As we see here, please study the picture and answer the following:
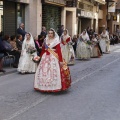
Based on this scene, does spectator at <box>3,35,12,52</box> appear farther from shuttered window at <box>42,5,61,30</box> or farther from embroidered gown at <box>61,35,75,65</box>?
shuttered window at <box>42,5,61,30</box>

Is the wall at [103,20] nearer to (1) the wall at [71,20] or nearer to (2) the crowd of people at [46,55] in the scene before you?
(1) the wall at [71,20]

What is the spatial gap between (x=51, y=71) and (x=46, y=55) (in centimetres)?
44

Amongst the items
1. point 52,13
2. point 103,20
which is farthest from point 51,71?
point 103,20

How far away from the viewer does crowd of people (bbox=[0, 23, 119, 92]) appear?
8.29m

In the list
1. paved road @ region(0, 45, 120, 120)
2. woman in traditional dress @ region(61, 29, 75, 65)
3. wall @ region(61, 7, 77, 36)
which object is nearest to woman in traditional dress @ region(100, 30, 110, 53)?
wall @ region(61, 7, 77, 36)

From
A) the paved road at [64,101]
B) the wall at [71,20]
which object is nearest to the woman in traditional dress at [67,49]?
the paved road at [64,101]

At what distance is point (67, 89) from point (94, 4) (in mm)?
30580

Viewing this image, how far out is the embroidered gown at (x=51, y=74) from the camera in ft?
27.1

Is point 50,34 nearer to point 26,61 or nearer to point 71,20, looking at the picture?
point 26,61

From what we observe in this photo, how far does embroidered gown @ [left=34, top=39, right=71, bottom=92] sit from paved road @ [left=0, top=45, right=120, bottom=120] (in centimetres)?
20

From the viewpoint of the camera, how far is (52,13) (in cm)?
2547

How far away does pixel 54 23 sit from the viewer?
26109 mm

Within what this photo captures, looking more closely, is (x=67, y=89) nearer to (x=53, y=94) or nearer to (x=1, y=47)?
(x=53, y=94)

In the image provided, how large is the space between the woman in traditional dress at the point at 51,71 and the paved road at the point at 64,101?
0.21 m
